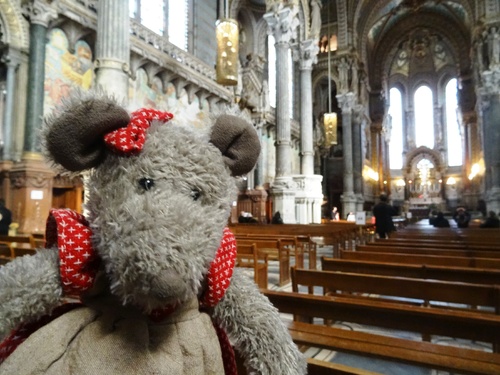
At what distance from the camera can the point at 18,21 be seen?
22.1 feet

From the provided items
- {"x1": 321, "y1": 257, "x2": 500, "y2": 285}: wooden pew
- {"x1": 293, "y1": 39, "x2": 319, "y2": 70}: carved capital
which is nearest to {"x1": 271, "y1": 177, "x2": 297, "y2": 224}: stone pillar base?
{"x1": 293, "y1": 39, "x2": 319, "y2": 70}: carved capital

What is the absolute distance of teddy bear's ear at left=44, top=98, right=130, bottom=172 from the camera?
75 cm

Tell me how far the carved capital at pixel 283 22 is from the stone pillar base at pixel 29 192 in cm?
838

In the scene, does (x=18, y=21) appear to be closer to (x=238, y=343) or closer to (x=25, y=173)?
(x=25, y=173)

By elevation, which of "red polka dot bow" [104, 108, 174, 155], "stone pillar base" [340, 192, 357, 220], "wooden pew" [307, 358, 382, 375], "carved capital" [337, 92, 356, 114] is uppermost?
"carved capital" [337, 92, 356, 114]

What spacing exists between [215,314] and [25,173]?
688 centimetres

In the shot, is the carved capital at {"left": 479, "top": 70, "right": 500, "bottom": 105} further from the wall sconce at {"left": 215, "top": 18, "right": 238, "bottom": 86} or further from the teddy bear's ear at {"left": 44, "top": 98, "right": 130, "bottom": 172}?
the teddy bear's ear at {"left": 44, "top": 98, "right": 130, "bottom": 172}

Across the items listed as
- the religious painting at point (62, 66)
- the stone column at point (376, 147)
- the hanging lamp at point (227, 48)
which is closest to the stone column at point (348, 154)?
the stone column at point (376, 147)

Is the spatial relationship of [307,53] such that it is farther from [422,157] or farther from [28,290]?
[422,157]

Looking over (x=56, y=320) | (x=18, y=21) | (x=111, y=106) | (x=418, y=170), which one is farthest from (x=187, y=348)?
(x=418, y=170)

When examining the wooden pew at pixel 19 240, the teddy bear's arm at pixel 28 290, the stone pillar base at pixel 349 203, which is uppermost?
the stone pillar base at pixel 349 203

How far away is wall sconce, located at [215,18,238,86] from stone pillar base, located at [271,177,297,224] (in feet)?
Answer: 12.8

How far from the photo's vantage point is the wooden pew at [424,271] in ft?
8.25

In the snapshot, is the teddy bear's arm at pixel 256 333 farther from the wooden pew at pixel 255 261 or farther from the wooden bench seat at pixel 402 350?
the wooden pew at pixel 255 261
